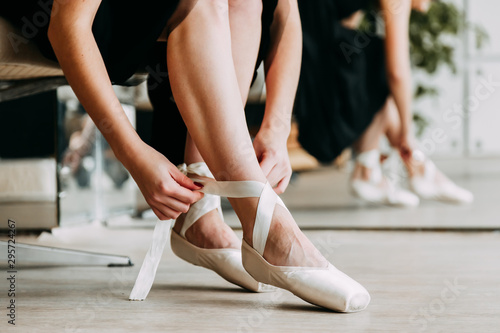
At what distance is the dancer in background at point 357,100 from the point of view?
1.93 m

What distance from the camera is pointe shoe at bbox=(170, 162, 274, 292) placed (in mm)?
821

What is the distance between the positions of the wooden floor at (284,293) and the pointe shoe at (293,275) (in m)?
0.02

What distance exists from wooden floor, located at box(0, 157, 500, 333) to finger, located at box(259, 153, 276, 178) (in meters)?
0.16

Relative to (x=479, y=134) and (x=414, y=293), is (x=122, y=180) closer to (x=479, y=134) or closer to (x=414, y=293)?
(x=414, y=293)

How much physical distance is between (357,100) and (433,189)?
366mm

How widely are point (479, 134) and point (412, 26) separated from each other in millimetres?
1534

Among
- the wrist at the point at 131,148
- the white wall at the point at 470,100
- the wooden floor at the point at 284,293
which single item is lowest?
the white wall at the point at 470,100

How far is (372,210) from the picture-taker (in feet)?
6.40

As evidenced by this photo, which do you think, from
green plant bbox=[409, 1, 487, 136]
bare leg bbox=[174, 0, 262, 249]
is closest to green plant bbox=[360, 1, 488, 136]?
green plant bbox=[409, 1, 487, 136]

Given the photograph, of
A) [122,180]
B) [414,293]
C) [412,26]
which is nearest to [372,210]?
[122,180]

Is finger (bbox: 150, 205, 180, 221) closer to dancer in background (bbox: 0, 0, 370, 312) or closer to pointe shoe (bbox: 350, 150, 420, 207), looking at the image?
dancer in background (bbox: 0, 0, 370, 312)

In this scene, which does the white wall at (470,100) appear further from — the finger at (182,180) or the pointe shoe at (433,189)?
the finger at (182,180)

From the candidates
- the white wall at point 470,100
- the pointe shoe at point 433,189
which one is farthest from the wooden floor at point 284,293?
the white wall at point 470,100

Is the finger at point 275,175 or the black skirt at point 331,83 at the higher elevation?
the finger at point 275,175
